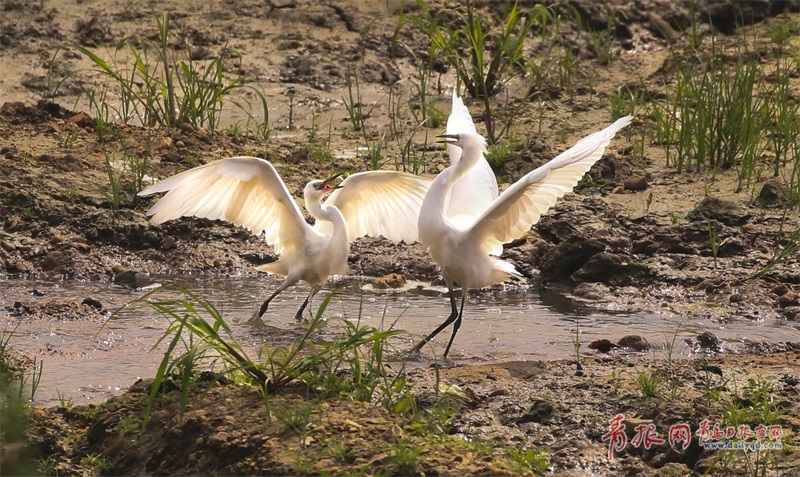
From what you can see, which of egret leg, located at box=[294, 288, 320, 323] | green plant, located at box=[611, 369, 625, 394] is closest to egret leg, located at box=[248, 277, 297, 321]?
egret leg, located at box=[294, 288, 320, 323]

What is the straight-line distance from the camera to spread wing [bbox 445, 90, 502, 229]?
6.04 meters

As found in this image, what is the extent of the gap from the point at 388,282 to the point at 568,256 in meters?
1.20

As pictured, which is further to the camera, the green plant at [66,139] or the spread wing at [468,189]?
the green plant at [66,139]

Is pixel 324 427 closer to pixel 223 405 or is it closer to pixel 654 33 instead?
pixel 223 405

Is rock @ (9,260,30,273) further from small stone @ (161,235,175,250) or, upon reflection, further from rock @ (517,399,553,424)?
rock @ (517,399,553,424)

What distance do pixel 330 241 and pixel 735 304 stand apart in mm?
2463

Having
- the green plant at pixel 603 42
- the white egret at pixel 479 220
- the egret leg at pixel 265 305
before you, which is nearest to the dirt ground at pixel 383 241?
the green plant at pixel 603 42

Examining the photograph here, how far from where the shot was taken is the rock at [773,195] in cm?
753

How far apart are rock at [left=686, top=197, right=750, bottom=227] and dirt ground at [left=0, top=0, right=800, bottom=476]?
0.7 inches

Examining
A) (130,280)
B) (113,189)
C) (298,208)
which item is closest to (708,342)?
(298,208)

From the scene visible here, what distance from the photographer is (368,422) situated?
12.1 feet

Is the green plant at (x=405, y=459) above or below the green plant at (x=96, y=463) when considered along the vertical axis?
above

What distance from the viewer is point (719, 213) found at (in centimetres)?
733

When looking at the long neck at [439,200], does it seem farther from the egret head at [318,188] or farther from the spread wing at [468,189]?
the egret head at [318,188]
